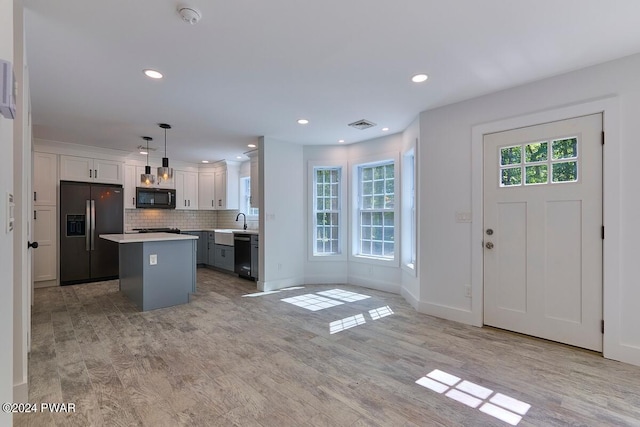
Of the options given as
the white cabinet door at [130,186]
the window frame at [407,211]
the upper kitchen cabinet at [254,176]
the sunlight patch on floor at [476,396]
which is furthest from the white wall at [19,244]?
the white cabinet door at [130,186]

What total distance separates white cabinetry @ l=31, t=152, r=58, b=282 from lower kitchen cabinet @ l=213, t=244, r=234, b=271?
267 centimetres

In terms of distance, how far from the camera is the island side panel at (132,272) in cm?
388

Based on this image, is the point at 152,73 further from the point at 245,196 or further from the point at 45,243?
the point at 245,196

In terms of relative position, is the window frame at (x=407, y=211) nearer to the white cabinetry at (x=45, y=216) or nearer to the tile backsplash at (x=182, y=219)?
the tile backsplash at (x=182, y=219)

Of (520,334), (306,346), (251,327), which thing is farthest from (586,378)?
(251,327)

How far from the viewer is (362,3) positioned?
6.08 feet

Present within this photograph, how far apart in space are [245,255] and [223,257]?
946 mm

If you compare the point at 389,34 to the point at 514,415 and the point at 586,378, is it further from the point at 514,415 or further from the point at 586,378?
the point at 586,378

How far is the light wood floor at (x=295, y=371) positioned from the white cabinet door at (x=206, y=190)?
3953 millimetres

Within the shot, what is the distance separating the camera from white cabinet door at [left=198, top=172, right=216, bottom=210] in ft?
24.2

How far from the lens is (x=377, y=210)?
4.98 metres

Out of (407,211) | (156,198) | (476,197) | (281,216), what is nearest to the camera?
(476,197)

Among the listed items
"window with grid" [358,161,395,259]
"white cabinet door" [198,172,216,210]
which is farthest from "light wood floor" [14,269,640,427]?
"white cabinet door" [198,172,216,210]

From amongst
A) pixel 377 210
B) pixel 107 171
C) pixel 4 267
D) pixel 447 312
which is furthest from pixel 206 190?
pixel 4 267
